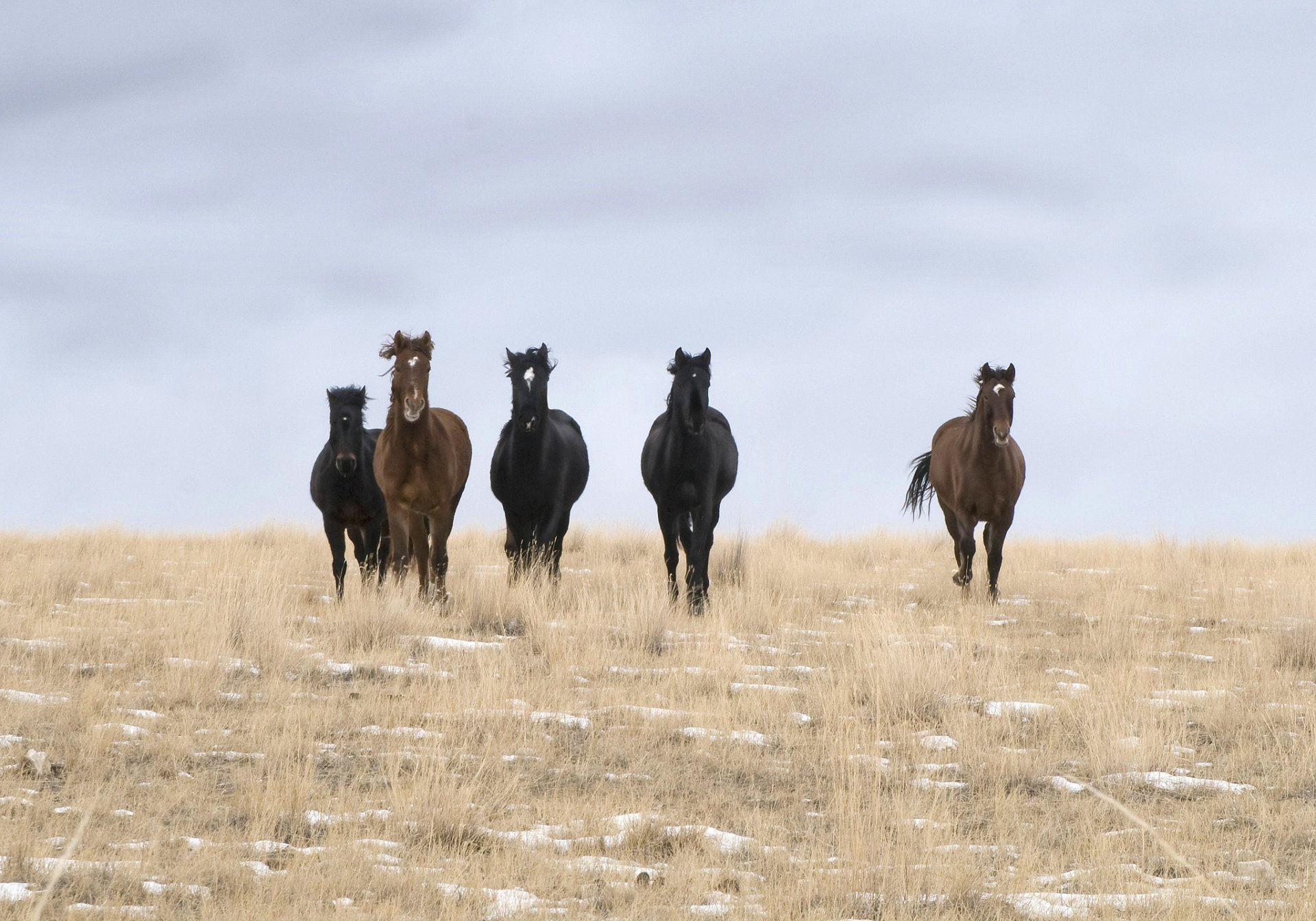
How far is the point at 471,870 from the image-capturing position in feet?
17.6

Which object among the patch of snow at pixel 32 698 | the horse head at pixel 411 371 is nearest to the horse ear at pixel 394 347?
the horse head at pixel 411 371

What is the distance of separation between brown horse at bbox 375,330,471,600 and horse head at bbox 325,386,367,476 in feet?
0.78

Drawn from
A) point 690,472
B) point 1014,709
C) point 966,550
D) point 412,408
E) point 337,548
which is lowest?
point 1014,709

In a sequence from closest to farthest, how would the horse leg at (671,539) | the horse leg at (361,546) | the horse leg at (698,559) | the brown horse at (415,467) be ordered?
the brown horse at (415,467), the horse leg at (698,559), the horse leg at (671,539), the horse leg at (361,546)

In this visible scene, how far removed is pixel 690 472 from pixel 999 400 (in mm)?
3501

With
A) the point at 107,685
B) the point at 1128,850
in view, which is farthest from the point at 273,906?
the point at 107,685

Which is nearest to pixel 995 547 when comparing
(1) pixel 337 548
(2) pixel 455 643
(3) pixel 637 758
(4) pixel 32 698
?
(2) pixel 455 643

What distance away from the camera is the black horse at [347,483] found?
12.6m

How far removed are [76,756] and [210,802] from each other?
44.2 inches

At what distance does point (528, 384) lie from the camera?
1262 centimetres

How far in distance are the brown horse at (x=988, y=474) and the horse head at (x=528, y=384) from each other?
186 inches

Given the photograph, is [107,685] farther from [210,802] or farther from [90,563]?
[90,563]

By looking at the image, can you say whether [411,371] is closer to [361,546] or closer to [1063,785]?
[361,546]

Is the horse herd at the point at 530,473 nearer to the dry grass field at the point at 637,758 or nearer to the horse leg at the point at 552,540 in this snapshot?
the horse leg at the point at 552,540
